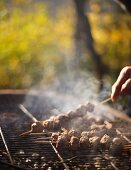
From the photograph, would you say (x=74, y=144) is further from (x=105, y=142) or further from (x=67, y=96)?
(x=67, y=96)

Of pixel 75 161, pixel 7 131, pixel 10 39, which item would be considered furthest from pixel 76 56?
pixel 75 161

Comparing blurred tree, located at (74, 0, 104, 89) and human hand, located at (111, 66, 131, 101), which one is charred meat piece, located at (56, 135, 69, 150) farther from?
blurred tree, located at (74, 0, 104, 89)

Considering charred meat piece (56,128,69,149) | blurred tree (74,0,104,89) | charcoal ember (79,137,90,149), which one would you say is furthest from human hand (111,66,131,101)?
blurred tree (74,0,104,89)

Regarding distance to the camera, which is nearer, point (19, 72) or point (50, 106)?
point (50, 106)

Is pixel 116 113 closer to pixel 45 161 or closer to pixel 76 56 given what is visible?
pixel 45 161

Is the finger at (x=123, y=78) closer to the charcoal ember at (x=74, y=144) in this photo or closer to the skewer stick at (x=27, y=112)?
the charcoal ember at (x=74, y=144)

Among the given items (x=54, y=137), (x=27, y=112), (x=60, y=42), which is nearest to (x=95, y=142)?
(x=54, y=137)
